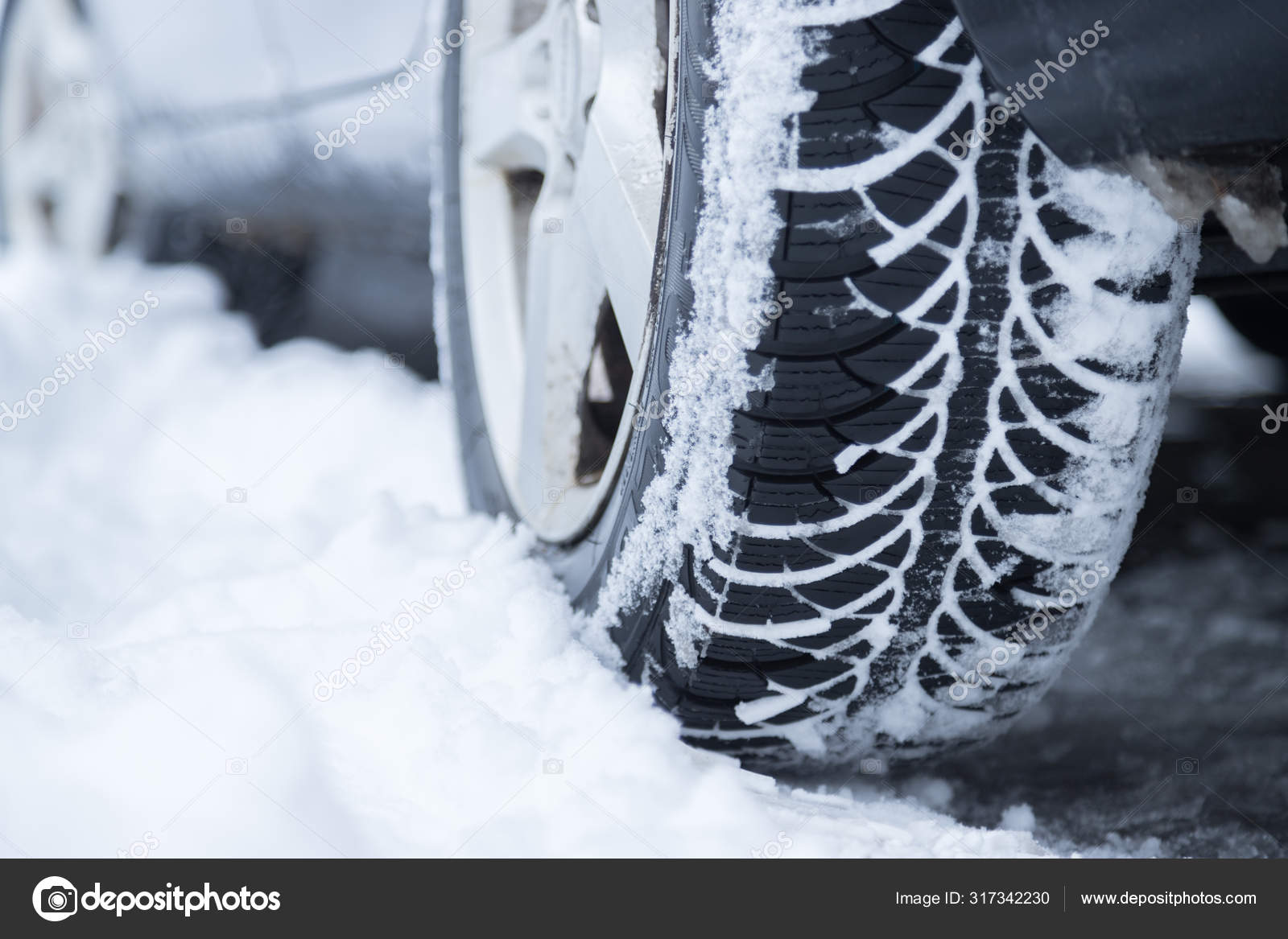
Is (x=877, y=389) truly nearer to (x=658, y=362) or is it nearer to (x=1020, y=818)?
(x=658, y=362)

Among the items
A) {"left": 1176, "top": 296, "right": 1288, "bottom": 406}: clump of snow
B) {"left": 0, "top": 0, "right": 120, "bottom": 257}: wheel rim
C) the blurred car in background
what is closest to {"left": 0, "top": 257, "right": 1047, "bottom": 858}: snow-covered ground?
the blurred car in background

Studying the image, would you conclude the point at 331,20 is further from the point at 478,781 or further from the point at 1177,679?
the point at 1177,679

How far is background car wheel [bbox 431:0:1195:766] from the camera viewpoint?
613mm

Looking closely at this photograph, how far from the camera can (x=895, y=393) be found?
0.65 meters

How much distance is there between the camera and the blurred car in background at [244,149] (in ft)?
4.81

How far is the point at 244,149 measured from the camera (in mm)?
1614

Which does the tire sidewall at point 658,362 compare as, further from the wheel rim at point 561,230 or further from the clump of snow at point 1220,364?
the clump of snow at point 1220,364
